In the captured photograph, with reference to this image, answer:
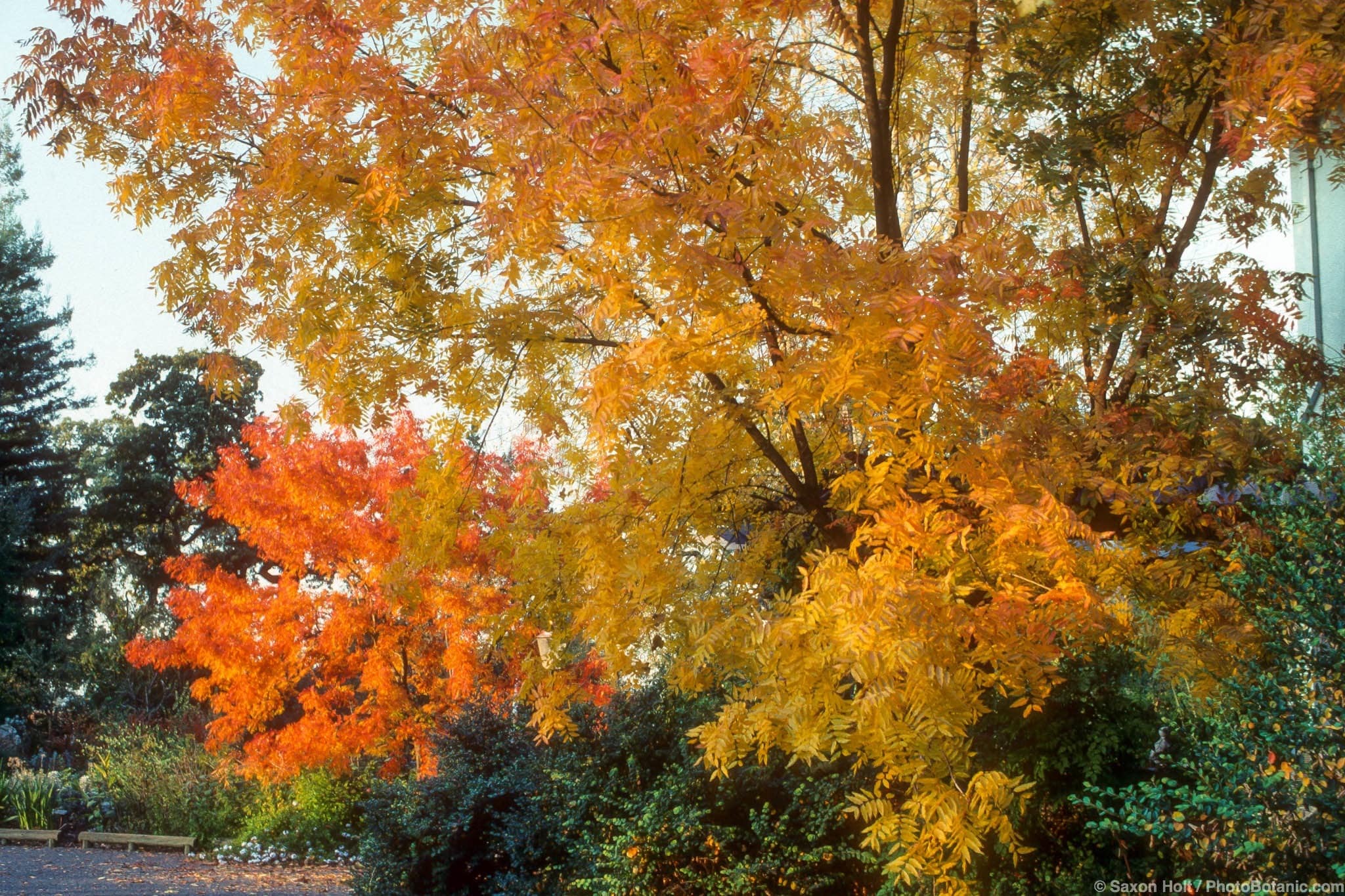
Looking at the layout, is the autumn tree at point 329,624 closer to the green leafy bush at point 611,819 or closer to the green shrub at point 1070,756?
the green leafy bush at point 611,819

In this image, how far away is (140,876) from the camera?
10992 millimetres

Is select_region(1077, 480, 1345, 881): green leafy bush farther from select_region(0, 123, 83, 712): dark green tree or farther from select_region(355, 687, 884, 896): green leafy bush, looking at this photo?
select_region(0, 123, 83, 712): dark green tree

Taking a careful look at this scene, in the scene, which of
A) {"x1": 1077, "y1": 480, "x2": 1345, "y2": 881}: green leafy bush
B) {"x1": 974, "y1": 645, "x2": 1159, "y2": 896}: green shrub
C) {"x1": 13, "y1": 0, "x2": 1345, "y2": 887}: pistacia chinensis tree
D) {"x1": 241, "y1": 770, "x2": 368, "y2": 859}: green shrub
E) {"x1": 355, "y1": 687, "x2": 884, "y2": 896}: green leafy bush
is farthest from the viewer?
{"x1": 241, "y1": 770, "x2": 368, "y2": 859}: green shrub

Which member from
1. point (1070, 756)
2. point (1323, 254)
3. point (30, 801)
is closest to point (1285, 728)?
point (1070, 756)

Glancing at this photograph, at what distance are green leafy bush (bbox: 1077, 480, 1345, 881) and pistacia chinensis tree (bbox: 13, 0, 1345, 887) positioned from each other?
21.9 inches

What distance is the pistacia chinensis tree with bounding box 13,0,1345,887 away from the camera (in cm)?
426

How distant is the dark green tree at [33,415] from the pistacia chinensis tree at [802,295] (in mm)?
24379

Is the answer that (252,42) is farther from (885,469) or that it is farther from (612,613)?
(885,469)

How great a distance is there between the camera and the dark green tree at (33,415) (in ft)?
91.6

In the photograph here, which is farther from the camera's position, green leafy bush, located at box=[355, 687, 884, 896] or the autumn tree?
the autumn tree

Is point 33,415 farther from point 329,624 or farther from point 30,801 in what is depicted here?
point 329,624

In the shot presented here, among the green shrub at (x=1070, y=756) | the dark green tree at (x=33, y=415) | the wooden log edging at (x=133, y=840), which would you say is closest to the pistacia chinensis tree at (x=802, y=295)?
the green shrub at (x=1070, y=756)

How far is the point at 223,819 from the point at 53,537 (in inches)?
811

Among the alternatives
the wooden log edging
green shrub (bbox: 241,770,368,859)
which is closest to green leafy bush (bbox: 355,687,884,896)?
green shrub (bbox: 241,770,368,859)
